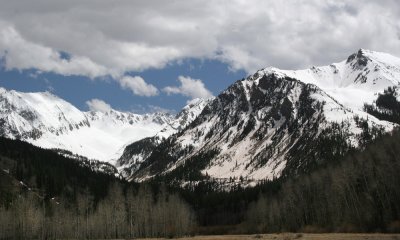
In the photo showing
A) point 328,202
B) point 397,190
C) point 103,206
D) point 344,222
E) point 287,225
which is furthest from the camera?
point 103,206

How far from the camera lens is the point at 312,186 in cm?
16500

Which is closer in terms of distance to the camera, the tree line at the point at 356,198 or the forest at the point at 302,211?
the tree line at the point at 356,198

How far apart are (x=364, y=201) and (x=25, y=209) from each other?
10026cm

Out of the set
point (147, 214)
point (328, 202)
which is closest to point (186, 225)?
point (147, 214)

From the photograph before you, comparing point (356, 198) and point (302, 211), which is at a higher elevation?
point (356, 198)

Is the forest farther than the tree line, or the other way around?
the forest

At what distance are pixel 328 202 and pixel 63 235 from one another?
86054 mm

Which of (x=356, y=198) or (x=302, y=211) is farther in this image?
(x=302, y=211)

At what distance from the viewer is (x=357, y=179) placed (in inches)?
4916

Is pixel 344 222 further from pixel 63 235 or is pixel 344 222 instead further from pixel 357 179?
pixel 63 235

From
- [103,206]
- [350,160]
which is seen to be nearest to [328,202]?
[350,160]

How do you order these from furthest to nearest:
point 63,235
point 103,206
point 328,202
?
point 103,206 < point 63,235 < point 328,202

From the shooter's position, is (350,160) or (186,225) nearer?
(350,160)

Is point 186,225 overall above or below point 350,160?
below
